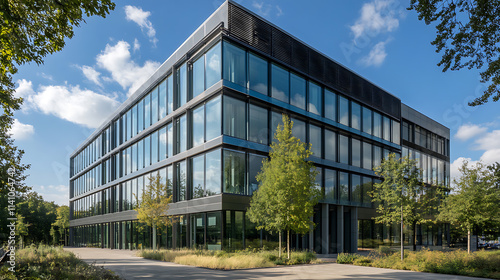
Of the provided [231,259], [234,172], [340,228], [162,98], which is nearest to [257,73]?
[234,172]

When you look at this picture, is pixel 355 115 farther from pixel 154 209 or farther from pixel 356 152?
pixel 154 209

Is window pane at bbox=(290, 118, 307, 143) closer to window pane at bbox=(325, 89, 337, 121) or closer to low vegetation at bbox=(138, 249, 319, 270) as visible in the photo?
window pane at bbox=(325, 89, 337, 121)

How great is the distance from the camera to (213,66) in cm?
2638

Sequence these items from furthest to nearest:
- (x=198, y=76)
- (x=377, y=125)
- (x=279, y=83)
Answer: (x=377, y=125) < (x=279, y=83) < (x=198, y=76)

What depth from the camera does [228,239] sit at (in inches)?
972

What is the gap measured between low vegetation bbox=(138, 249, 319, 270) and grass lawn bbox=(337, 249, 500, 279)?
2928mm

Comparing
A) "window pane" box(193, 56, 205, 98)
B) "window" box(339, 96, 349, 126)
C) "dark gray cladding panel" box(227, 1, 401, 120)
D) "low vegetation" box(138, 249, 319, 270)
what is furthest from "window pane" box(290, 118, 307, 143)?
"low vegetation" box(138, 249, 319, 270)

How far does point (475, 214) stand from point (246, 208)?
19.1 m

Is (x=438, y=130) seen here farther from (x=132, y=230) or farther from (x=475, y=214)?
(x=132, y=230)

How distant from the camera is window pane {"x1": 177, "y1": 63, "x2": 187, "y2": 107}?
3005 cm

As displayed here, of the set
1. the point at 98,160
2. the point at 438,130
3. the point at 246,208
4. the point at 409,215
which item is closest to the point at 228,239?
the point at 246,208

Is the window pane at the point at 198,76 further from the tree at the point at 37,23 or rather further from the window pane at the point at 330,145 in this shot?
the tree at the point at 37,23

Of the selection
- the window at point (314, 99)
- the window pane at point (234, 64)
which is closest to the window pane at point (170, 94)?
the window pane at point (234, 64)

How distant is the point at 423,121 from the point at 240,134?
34.1m
